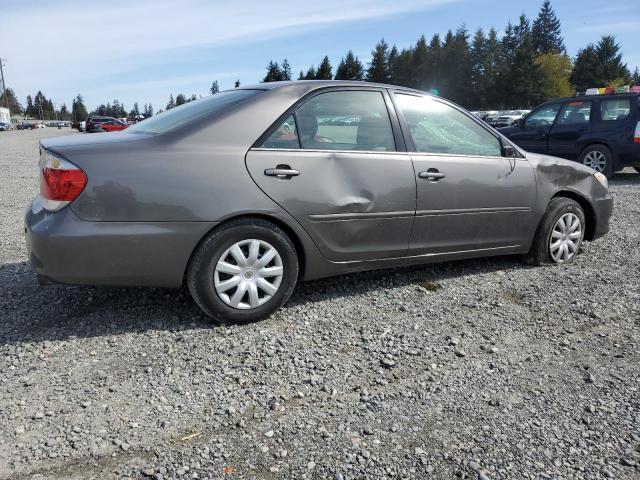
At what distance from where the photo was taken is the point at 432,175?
160 inches

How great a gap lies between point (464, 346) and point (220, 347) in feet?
4.83

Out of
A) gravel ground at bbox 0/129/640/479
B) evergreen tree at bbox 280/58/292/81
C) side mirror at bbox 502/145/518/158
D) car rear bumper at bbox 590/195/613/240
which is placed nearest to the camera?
gravel ground at bbox 0/129/640/479

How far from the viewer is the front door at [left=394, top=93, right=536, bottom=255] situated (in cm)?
411

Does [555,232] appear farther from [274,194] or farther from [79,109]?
[79,109]

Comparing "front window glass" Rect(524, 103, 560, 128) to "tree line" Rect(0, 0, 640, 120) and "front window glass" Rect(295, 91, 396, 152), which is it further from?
"tree line" Rect(0, 0, 640, 120)

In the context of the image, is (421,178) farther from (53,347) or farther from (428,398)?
(53,347)

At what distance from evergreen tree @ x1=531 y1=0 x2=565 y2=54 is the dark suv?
4294 inches

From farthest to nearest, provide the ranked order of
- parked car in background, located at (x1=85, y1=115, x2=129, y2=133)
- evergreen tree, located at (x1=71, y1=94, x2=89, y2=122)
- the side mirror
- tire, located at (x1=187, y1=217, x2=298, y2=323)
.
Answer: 1. evergreen tree, located at (x1=71, y1=94, x2=89, y2=122)
2. parked car in background, located at (x1=85, y1=115, x2=129, y2=133)
3. the side mirror
4. tire, located at (x1=187, y1=217, x2=298, y2=323)

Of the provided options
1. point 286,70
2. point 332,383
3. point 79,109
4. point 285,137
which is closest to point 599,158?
point 285,137

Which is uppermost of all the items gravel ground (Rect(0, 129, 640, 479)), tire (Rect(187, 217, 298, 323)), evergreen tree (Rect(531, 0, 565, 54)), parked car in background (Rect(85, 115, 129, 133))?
evergreen tree (Rect(531, 0, 565, 54))

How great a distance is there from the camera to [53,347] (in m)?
3.22

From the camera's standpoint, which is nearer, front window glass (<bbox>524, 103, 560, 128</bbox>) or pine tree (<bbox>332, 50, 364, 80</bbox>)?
front window glass (<bbox>524, 103, 560, 128</bbox>)

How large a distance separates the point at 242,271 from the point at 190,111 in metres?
1.26

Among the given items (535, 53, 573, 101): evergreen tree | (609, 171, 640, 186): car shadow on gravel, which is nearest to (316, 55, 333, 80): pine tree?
(535, 53, 573, 101): evergreen tree
